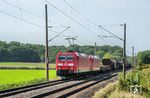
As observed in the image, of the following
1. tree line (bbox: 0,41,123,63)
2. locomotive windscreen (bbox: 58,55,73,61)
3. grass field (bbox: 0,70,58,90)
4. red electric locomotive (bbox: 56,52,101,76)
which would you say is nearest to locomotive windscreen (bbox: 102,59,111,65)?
grass field (bbox: 0,70,58,90)

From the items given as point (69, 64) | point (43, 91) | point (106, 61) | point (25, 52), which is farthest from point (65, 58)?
point (25, 52)

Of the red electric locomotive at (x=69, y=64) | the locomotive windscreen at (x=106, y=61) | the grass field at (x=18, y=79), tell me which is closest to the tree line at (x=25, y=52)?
the locomotive windscreen at (x=106, y=61)

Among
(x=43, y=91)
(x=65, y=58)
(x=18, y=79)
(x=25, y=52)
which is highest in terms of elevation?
(x=25, y=52)

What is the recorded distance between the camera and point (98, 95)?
73.5 feet

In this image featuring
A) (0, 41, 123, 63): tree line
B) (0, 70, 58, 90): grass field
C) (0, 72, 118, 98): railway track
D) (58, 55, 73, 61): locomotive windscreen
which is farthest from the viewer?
(0, 41, 123, 63): tree line

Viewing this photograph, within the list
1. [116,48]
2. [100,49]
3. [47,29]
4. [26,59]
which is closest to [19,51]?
[26,59]

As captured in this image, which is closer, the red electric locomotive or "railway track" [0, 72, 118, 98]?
"railway track" [0, 72, 118, 98]

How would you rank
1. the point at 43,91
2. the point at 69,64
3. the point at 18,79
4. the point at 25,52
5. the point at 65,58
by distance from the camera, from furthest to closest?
the point at 25,52 < the point at 65,58 < the point at 69,64 < the point at 18,79 < the point at 43,91

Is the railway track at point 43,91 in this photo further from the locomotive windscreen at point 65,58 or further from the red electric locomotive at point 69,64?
the locomotive windscreen at point 65,58

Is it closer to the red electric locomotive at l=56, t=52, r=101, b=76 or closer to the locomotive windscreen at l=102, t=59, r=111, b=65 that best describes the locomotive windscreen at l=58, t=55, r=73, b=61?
the red electric locomotive at l=56, t=52, r=101, b=76

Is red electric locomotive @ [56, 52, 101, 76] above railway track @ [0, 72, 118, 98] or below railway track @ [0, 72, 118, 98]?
above

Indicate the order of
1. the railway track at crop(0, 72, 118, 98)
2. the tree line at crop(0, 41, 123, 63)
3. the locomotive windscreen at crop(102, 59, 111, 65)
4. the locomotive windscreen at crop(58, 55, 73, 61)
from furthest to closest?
1. the tree line at crop(0, 41, 123, 63)
2. the locomotive windscreen at crop(102, 59, 111, 65)
3. the locomotive windscreen at crop(58, 55, 73, 61)
4. the railway track at crop(0, 72, 118, 98)

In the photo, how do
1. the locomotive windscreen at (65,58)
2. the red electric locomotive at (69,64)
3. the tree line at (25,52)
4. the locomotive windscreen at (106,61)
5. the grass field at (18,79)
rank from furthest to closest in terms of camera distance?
the tree line at (25,52), the locomotive windscreen at (106,61), the locomotive windscreen at (65,58), the red electric locomotive at (69,64), the grass field at (18,79)

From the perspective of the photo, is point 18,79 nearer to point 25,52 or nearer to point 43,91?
point 43,91
